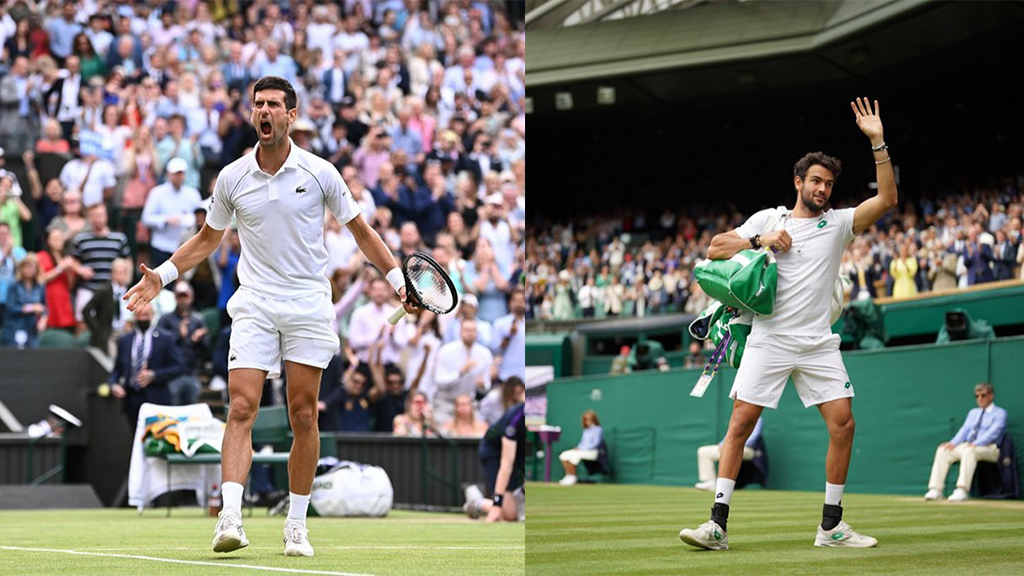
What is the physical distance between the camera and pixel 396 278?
6105 mm

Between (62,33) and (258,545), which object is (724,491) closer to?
(258,545)

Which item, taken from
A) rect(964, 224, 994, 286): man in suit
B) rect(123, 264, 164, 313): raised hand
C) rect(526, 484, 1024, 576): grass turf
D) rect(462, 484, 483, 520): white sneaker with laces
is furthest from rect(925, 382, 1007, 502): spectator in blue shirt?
rect(123, 264, 164, 313): raised hand

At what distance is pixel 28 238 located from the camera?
1706cm

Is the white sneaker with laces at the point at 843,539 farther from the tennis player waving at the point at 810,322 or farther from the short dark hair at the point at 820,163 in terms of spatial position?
the short dark hair at the point at 820,163

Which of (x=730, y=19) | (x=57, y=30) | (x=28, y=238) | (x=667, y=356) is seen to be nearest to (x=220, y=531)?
(x=28, y=238)

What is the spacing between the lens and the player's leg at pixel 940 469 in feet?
48.9

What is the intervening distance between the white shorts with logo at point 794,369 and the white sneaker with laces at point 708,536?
625 millimetres

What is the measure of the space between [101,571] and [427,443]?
359 inches

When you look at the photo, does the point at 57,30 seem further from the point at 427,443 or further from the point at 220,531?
the point at 220,531

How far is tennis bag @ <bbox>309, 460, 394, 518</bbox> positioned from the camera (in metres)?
12.3

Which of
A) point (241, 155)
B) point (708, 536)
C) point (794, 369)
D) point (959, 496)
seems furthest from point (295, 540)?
point (241, 155)

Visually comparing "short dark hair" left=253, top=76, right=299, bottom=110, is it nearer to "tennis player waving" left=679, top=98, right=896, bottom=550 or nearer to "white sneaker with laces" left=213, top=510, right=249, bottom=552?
"white sneaker with laces" left=213, top=510, right=249, bottom=552

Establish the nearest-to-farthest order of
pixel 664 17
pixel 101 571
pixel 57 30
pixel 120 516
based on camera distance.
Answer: pixel 101 571 → pixel 120 516 → pixel 57 30 → pixel 664 17

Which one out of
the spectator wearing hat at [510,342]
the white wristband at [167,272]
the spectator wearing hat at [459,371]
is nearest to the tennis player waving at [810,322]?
the white wristband at [167,272]
